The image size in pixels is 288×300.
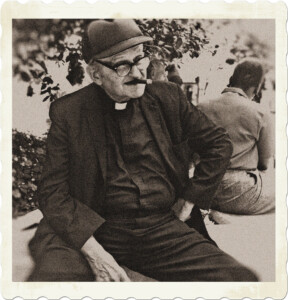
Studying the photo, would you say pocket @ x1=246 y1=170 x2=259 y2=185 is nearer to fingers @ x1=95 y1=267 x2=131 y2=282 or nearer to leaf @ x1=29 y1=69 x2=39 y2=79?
fingers @ x1=95 y1=267 x2=131 y2=282

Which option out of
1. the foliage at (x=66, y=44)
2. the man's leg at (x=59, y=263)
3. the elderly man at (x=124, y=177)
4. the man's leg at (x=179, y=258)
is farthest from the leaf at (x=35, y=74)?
the man's leg at (x=179, y=258)

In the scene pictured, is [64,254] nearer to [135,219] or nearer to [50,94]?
[135,219]

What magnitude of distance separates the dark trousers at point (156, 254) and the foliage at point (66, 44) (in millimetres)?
576

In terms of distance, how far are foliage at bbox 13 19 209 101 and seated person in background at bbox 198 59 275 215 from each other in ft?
0.72

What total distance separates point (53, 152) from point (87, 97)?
9.5 inches

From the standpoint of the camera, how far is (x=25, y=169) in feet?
7.00

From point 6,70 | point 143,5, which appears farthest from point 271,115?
point 6,70

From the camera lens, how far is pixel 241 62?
7.02ft

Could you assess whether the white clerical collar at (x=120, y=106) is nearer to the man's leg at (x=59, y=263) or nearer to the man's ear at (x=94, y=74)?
the man's ear at (x=94, y=74)

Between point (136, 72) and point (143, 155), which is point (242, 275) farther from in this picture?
point (136, 72)

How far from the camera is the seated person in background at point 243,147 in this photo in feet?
6.95

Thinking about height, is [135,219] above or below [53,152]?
below

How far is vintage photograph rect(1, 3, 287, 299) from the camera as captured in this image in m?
2.07

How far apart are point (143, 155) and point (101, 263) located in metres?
0.43
